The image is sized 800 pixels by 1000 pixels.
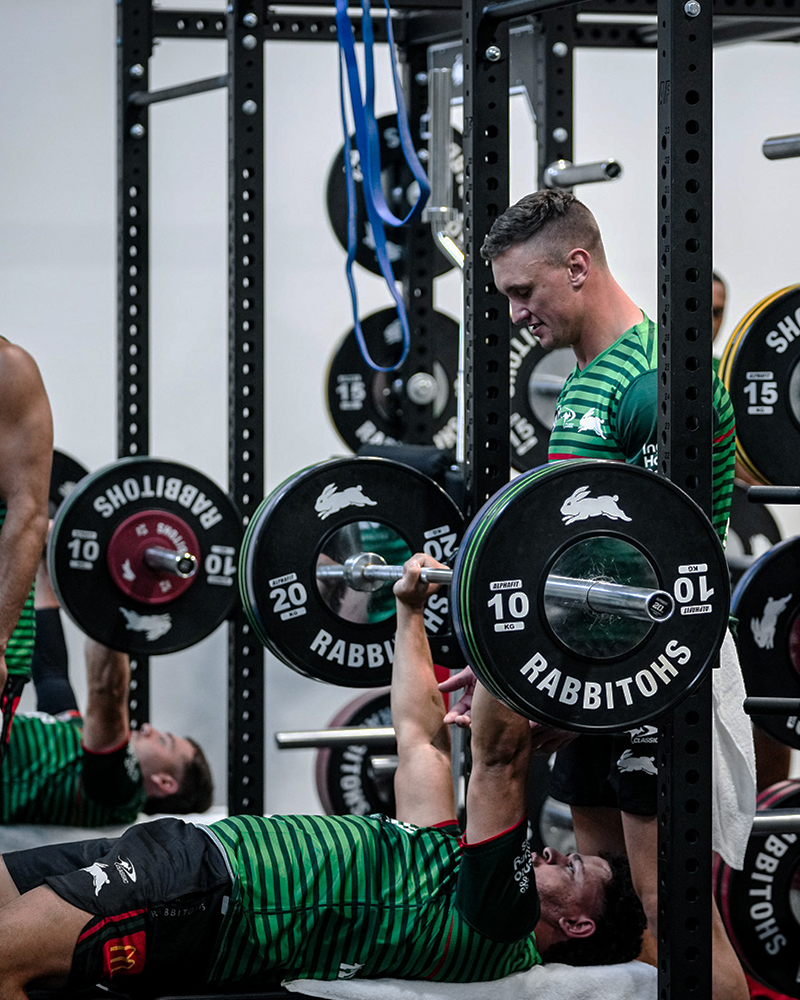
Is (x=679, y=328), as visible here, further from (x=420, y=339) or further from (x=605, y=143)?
(x=605, y=143)

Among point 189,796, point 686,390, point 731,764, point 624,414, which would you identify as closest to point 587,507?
point 686,390

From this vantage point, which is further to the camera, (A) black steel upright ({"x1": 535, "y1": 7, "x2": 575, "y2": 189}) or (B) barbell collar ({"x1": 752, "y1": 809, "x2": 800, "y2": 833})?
(A) black steel upright ({"x1": 535, "y1": 7, "x2": 575, "y2": 189})

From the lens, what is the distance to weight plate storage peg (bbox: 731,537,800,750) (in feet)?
8.95

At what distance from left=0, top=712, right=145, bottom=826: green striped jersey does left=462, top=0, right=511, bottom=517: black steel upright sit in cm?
150

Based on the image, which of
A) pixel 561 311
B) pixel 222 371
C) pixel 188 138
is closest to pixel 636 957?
pixel 561 311


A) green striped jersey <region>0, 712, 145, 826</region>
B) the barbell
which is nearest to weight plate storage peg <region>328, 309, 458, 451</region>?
green striped jersey <region>0, 712, 145, 826</region>

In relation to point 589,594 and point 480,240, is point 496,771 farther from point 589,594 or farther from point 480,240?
point 480,240

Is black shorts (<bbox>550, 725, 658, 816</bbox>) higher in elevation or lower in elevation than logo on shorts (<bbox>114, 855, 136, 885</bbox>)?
higher

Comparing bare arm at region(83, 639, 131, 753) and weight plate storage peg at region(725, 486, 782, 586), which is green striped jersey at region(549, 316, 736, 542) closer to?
bare arm at region(83, 639, 131, 753)

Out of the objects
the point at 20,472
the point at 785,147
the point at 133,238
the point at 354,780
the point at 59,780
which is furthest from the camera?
the point at 354,780

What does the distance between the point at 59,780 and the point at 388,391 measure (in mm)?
1506

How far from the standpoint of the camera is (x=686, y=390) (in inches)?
75.7

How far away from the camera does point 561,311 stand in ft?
7.82

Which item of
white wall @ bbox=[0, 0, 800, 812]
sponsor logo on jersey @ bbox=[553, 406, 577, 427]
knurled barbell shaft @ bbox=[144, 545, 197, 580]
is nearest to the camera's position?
sponsor logo on jersey @ bbox=[553, 406, 577, 427]
